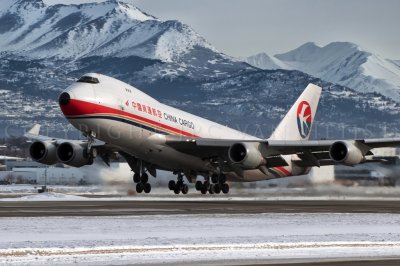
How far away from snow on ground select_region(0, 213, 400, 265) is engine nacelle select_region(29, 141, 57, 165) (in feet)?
74.5

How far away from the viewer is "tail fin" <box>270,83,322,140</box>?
7594 centimetres

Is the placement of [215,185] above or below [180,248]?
above

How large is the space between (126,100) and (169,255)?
31.3m

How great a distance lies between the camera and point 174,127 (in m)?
62.5

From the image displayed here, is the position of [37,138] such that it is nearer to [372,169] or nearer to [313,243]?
[372,169]

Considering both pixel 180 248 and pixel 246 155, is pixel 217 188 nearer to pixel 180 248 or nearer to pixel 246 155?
pixel 246 155

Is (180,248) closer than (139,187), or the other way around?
(180,248)

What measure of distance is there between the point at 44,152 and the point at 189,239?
3440 cm

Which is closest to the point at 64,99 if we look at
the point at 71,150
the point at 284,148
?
the point at 71,150

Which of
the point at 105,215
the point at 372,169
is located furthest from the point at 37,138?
the point at 372,169

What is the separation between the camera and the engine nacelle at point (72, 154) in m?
62.8

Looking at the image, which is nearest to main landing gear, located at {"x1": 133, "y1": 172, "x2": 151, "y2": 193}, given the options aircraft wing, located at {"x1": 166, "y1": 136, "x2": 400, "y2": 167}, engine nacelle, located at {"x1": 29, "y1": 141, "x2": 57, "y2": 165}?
aircraft wing, located at {"x1": 166, "y1": 136, "x2": 400, "y2": 167}

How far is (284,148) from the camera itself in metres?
63.4

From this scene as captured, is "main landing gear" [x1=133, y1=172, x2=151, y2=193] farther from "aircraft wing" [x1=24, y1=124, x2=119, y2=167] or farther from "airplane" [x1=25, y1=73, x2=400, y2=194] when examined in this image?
"aircraft wing" [x1=24, y1=124, x2=119, y2=167]
